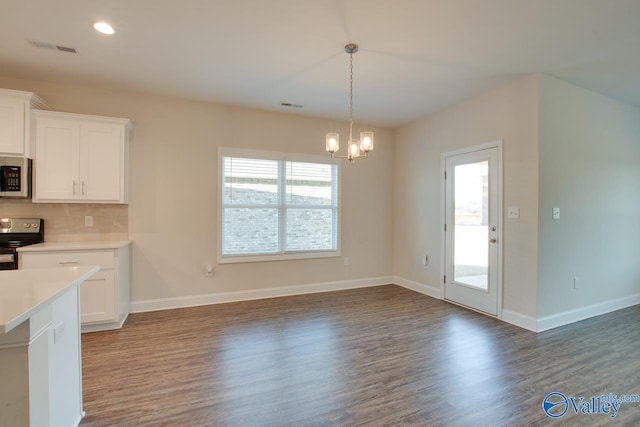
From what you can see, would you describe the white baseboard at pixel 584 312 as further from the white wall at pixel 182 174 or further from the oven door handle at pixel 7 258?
the oven door handle at pixel 7 258

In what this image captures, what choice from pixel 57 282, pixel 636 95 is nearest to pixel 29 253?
pixel 57 282

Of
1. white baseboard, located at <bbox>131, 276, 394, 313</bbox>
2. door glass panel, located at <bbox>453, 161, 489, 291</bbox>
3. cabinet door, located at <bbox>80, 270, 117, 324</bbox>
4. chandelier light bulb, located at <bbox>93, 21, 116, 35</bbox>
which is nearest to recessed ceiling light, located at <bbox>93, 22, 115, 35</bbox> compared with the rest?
chandelier light bulb, located at <bbox>93, 21, 116, 35</bbox>

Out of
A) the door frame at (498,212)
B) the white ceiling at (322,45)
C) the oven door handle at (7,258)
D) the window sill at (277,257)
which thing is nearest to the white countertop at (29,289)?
the oven door handle at (7,258)

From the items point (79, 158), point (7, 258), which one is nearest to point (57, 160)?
point (79, 158)

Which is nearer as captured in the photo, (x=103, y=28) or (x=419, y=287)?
(x=103, y=28)

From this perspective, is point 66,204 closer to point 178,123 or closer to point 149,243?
point 149,243

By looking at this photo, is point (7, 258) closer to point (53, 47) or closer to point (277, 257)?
point (53, 47)

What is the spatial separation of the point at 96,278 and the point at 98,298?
22 cm

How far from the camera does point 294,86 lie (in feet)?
12.4

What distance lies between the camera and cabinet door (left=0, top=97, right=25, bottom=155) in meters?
3.17

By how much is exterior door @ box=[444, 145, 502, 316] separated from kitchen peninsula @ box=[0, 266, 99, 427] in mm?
4070

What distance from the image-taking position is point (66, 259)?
323 cm

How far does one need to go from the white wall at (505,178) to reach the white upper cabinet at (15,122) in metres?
4.98

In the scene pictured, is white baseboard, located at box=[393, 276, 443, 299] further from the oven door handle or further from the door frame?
the oven door handle
